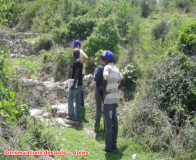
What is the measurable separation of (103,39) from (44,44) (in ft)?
20.4

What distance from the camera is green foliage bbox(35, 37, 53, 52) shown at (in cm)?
1404

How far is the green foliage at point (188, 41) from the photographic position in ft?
19.1

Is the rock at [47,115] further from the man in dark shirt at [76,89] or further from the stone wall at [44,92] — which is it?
the stone wall at [44,92]

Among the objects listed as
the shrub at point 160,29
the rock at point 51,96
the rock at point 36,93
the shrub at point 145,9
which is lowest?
the rock at point 51,96

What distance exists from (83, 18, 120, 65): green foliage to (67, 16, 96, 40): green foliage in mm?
3583

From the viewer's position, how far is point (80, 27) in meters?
13.2

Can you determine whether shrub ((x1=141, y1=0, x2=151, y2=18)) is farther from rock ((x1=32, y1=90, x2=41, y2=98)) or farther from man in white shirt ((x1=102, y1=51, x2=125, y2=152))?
man in white shirt ((x1=102, y1=51, x2=125, y2=152))

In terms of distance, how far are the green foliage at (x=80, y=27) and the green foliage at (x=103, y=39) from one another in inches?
141

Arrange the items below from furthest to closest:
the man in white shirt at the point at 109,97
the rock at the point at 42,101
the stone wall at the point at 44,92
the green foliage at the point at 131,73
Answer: the rock at the point at 42,101
the stone wall at the point at 44,92
the green foliage at the point at 131,73
the man in white shirt at the point at 109,97

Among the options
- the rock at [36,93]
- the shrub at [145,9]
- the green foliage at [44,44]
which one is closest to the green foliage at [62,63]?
the rock at [36,93]

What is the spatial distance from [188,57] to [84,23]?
8.62 meters

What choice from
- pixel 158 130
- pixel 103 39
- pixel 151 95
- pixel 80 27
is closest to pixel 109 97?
pixel 158 130

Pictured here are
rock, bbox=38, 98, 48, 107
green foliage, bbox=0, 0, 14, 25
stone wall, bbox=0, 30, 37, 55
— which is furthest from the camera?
stone wall, bbox=0, 30, 37, 55

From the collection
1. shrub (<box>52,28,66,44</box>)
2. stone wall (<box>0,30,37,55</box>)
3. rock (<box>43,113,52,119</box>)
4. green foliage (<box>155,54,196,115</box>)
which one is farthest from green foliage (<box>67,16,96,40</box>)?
green foliage (<box>155,54,196,115</box>)
